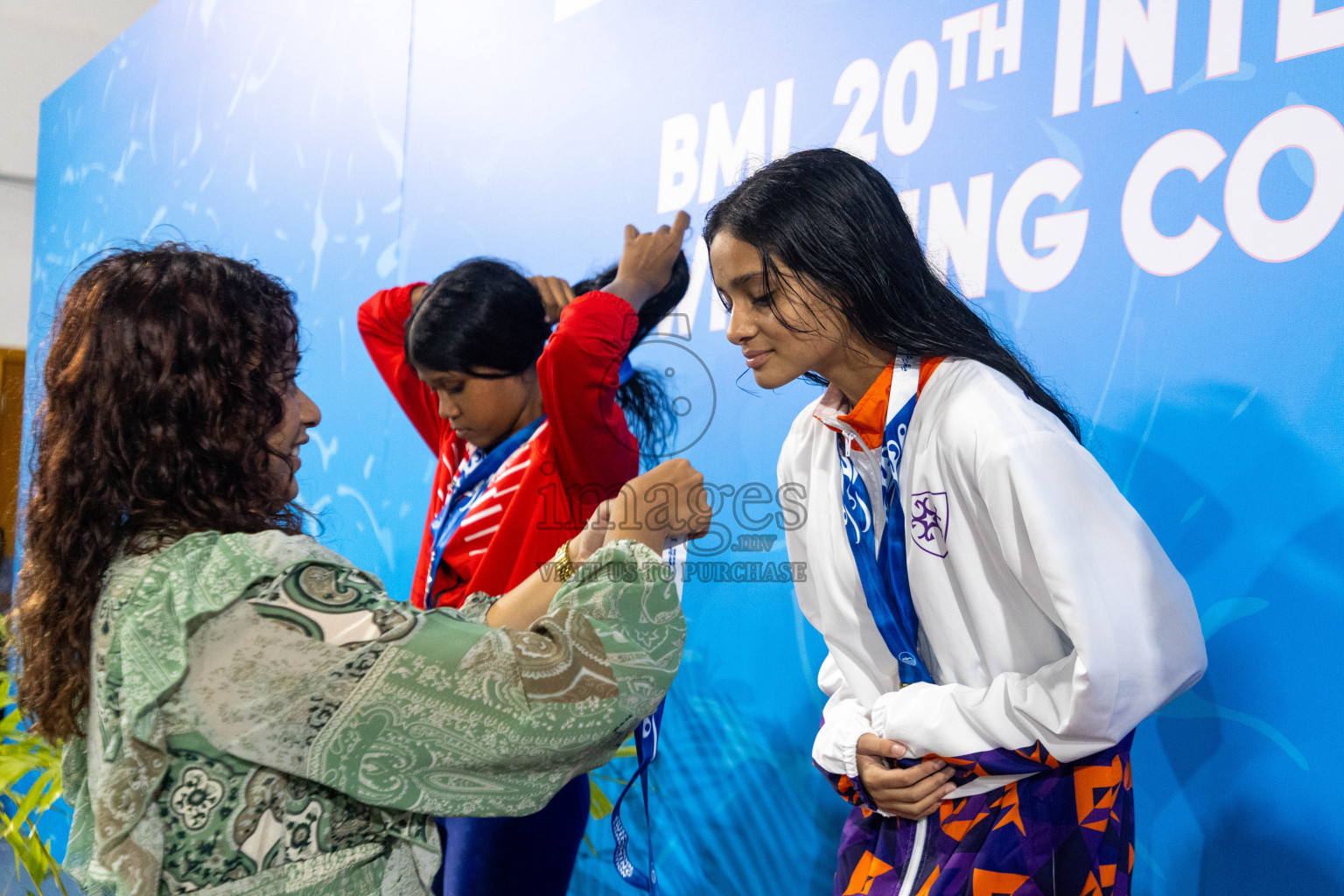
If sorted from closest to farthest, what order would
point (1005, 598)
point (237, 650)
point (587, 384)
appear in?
point (237, 650) → point (1005, 598) → point (587, 384)

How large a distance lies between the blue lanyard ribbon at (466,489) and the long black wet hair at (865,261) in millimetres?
659

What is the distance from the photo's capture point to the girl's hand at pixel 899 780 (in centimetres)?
108

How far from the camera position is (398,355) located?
7.06 ft

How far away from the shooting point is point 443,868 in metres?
1.60

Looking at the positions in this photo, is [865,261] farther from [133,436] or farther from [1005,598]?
[133,436]

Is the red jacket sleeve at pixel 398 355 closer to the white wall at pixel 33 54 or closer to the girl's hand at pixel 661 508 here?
the girl's hand at pixel 661 508

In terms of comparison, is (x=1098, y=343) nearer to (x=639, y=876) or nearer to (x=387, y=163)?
(x=639, y=876)

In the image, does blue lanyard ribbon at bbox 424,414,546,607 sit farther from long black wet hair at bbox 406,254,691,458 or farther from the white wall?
the white wall

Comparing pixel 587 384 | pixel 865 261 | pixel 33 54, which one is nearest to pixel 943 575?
pixel 865 261

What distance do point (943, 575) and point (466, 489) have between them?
0.92m

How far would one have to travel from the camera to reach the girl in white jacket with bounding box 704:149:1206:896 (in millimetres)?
986

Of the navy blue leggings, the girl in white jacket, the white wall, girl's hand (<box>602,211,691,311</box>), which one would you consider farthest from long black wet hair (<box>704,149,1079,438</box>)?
the white wall

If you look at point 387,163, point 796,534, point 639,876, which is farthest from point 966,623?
point 387,163

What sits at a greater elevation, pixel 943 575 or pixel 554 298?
pixel 554 298
